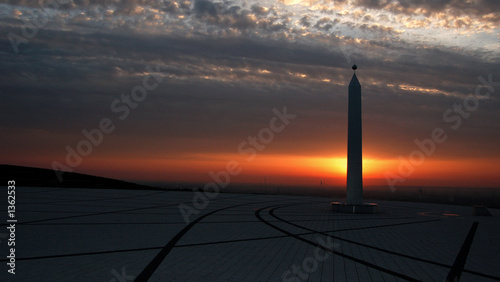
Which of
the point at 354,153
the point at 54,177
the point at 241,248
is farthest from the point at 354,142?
the point at 54,177

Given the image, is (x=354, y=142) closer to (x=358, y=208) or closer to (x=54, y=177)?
(x=358, y=208)

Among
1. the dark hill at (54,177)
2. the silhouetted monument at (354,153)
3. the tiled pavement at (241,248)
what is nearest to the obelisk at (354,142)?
the silhouetted monument at (354,153)

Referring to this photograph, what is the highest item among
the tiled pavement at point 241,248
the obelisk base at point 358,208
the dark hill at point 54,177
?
the dark hill at point 54,177

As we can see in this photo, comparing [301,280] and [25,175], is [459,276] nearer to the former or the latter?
[301,280]

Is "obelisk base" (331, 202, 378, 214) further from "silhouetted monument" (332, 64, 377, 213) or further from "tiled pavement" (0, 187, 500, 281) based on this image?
"tiled pavement" (0, 187, 500, 281)

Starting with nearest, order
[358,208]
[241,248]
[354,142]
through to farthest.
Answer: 1. [241,248]
2. [354,142]
3. [358,208]

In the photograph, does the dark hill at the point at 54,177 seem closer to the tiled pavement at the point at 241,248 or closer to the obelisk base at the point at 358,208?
the obelisk base at the point at 358,208

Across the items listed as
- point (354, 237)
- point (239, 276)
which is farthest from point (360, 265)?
point (354, 237)
